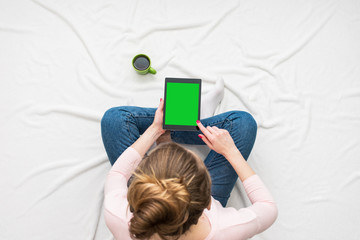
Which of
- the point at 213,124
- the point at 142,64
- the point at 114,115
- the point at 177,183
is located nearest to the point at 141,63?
the point at 142,64

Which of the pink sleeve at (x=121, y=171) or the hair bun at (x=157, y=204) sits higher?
the hair bun at (x=157, y=204)

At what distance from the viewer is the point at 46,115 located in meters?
0.99

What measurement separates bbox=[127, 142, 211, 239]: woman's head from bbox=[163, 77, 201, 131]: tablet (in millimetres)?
275

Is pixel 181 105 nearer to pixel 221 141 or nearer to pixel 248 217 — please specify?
pixel 221 141

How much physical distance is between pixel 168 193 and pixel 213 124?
458 mm

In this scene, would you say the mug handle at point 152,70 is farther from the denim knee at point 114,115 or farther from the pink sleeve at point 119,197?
the pink sleeve at point 119,197

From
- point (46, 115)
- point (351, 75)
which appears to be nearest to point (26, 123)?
point (46, 115)

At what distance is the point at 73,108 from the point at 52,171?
0.25 meters

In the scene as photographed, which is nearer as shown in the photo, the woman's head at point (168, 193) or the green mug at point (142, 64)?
the woman's head at point (168, 193)

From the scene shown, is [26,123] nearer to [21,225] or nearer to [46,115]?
[46,115]

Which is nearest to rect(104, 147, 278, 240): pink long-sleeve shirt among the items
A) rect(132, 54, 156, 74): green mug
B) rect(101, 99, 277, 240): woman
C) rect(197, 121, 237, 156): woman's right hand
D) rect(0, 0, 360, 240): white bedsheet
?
rect(101, 99, 277, 240): woman

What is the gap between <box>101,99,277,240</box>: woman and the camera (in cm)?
44

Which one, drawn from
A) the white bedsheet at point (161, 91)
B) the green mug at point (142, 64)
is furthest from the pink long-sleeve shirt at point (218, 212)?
the green mug at point (142, 64)

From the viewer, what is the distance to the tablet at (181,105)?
2.62 feet
